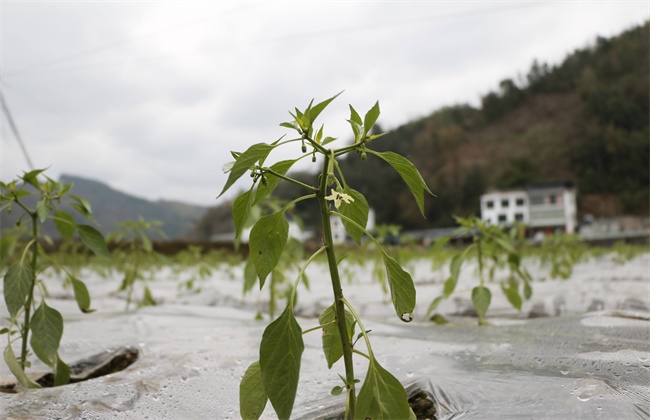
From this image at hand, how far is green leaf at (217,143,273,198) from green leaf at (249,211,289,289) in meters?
0.05

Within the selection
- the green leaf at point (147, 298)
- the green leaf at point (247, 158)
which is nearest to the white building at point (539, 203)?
the green leaf at point (147, 298)

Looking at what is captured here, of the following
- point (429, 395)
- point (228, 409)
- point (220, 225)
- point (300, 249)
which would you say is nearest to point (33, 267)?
point (228, 409)

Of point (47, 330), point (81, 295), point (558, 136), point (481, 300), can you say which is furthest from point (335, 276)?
point (558, 136)

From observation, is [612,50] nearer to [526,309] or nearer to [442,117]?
[442,117]

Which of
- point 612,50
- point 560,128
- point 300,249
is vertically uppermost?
point 612,50

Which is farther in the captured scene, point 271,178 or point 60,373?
point 60,373

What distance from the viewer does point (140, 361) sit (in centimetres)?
90

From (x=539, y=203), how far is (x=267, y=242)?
30065mm

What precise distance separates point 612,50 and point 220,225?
30.0 metres

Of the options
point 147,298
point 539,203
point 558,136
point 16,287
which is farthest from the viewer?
point 558,136

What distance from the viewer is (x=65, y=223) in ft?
2.95

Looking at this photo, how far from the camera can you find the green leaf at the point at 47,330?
772 millimetres

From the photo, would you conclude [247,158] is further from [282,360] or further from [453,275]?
[453,275]

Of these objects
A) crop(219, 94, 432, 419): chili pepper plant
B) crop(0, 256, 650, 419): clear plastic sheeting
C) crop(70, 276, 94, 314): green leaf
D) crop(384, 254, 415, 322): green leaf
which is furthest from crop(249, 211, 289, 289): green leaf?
crop(70, 276, 94, 314): green leaf
